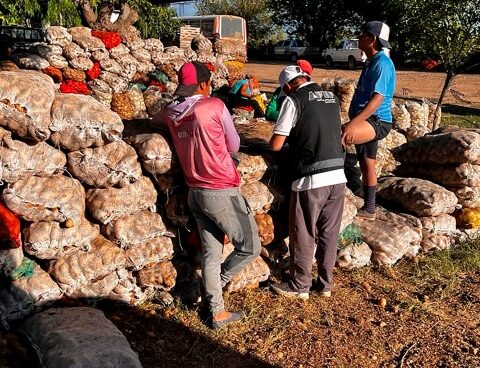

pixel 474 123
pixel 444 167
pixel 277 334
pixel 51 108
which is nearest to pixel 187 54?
pixel 444 167

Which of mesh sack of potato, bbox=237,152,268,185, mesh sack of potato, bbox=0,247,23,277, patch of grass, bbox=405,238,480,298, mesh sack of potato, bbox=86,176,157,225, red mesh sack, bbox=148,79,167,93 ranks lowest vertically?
patch of grass, bbox=405,238,480,298

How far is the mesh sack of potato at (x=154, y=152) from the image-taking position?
414cm

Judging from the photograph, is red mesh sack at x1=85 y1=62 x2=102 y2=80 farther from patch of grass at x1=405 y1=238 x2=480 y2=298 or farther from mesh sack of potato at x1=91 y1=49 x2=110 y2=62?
patch of grass at x1=405 y1=238 x2=480 y2=298

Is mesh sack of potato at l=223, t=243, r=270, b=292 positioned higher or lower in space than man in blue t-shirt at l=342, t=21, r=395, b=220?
lower

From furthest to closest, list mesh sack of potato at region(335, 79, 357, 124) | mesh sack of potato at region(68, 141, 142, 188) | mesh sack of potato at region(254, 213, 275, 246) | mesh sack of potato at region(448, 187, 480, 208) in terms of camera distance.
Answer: mesh sack of potato at region(335, 79, 357, 124)
mesh sack of potato at region(448, 187, 480, 208)
mesh sack of potato at region(254, 213, 275, 246)
mesh sack of potato at region(68, 141, 142, 188)

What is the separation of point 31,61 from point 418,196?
5.16 m

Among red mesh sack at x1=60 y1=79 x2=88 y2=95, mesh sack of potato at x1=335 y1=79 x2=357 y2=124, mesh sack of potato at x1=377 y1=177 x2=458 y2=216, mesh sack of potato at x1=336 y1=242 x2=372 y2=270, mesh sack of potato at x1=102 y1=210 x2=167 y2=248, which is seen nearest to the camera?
mesh sack of potato at x1=102 y1=210 x2=167 y2=248

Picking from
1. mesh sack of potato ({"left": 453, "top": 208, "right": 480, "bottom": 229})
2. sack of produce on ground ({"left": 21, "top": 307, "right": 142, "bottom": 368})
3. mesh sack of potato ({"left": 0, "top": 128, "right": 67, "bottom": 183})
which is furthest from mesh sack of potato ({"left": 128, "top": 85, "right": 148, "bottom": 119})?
mesh sack of potato ({"left": 453, "top": 208, "right": 480, "bottom": 229})

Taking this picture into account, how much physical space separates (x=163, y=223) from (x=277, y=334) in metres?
1.25

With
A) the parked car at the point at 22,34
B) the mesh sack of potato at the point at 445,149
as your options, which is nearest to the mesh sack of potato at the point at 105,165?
the mesh sack of potato at the point at 445,149

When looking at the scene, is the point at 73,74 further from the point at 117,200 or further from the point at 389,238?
the point at 389,238

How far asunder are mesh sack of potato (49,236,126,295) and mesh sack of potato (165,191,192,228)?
487 mm

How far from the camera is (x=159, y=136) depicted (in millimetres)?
4258

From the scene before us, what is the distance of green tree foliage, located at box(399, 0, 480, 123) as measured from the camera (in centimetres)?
1154
